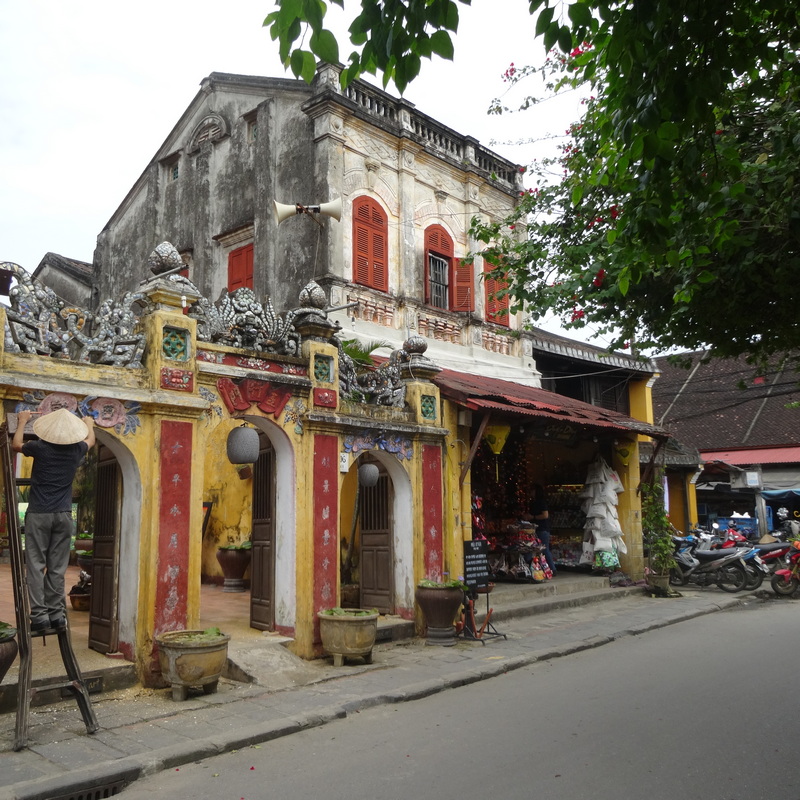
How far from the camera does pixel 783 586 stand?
14.7 meters

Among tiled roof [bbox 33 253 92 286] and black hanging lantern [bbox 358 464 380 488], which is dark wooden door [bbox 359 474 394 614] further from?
tiled roof [bbox 33 253 92 286]

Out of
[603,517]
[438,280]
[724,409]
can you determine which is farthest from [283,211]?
[724,409]

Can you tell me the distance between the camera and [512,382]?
629 inches

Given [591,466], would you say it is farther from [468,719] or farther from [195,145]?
[195,145]

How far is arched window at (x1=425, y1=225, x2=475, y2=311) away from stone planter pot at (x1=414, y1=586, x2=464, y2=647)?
661cm

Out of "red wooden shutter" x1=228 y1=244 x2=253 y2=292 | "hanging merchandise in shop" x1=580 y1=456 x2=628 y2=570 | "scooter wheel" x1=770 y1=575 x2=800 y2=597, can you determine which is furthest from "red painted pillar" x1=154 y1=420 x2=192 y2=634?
"scooter wheel" x1=770 y1=575 x2=800 y2=597

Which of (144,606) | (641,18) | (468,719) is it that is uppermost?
(641,18)

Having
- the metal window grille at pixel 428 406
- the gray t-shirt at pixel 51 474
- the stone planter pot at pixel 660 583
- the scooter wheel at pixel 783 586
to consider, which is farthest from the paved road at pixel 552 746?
the scooter wheel at pixel 783 586

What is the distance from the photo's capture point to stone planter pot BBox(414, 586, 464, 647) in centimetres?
994

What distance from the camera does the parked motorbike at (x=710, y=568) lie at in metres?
15.4

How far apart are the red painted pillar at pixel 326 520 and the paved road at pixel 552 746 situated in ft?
6.87

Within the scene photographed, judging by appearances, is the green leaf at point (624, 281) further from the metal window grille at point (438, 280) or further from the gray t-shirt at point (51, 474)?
the metal window grille at point (438, 280)

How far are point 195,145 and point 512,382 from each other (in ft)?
28.0

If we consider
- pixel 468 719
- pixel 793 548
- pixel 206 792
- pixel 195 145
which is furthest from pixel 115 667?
pixel 793 548
